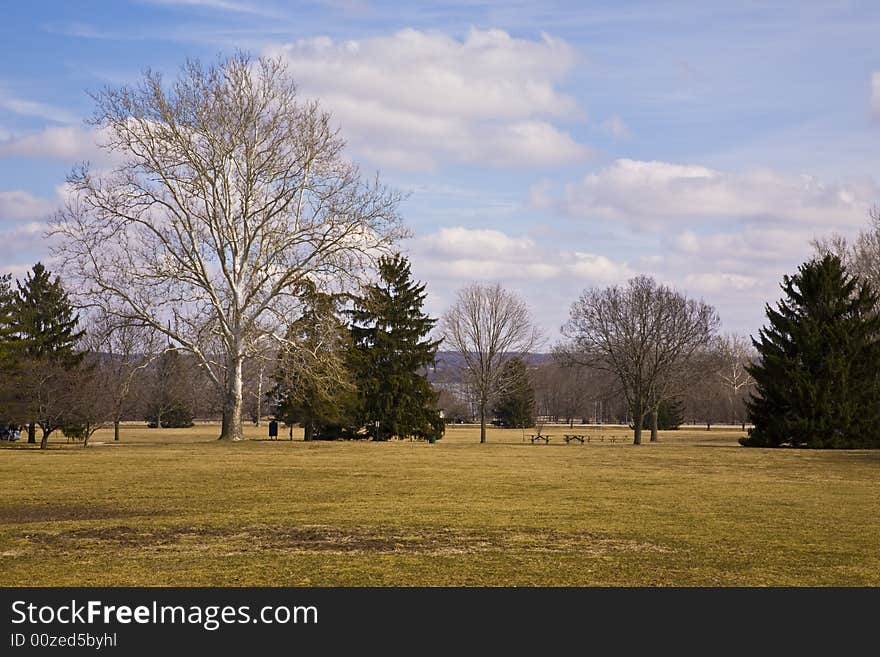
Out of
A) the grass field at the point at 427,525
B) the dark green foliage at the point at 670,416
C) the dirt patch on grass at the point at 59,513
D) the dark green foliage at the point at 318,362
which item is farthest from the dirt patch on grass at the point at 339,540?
the dark green foliage at the point at 670,416

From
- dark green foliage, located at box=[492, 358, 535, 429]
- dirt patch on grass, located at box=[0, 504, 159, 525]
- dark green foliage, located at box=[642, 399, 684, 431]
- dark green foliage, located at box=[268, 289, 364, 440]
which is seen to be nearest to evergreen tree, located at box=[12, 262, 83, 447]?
dark green foliage, located at box=[268, 289, 364, 440]

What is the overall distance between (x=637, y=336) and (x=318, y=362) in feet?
84.9

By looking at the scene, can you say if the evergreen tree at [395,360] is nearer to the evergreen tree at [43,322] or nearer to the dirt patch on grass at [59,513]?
the evergreen tree at [43,322]

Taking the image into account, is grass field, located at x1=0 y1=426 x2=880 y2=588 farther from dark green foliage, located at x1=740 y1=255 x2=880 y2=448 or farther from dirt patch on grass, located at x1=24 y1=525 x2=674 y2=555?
dark green foliage, located at x1=740 y1=255 x2=880 y2=448

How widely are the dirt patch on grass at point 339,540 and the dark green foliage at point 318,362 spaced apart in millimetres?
24721

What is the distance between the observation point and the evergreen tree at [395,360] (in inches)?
2147

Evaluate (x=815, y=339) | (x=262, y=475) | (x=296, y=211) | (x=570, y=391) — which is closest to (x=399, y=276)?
(x=296, y=211)

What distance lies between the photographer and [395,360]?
5528cm

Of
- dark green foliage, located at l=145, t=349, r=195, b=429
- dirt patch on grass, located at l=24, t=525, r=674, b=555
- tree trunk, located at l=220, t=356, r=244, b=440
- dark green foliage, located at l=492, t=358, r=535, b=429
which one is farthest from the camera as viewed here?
dark green foliage, located at l=492, t=358, r=535, b=429

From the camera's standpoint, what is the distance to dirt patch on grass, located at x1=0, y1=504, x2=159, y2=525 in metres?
15.0

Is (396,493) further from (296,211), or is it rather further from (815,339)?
(815,339)

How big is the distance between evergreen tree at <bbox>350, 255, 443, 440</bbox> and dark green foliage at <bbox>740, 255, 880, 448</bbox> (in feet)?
64.3
